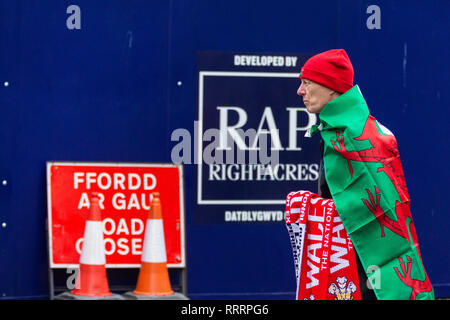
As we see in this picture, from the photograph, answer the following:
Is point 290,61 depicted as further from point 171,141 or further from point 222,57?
point 171,141

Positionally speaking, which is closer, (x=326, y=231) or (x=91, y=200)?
(x=326, y=231)

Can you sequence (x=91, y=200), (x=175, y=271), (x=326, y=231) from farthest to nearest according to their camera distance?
(x=175, y=271)
(x=91, y=200)
(x=326, y=231)

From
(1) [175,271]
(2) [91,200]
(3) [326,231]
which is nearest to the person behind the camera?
(3) [326,231]

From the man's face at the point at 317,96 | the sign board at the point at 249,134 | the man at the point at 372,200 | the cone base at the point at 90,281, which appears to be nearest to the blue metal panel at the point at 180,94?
the sign board at the point at 249,134

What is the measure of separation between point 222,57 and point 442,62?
176cm

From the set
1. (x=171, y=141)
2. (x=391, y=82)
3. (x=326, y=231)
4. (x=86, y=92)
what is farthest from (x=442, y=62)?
(x=326, y=231)

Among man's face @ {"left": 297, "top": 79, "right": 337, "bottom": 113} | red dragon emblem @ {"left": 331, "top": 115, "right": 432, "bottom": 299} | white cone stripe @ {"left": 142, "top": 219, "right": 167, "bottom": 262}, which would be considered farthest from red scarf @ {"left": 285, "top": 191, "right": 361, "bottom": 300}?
white cone stripe @ {"left": 142, "top": 219, "right": 167, "bottom": 262}

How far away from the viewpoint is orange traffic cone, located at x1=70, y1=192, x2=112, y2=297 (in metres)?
6.16

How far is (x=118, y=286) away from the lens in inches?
255

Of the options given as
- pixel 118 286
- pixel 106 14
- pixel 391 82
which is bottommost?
pixel 118 286

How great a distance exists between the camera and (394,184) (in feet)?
12.9

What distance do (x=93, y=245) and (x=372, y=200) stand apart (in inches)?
106

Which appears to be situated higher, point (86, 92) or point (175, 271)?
point (86, 92)
